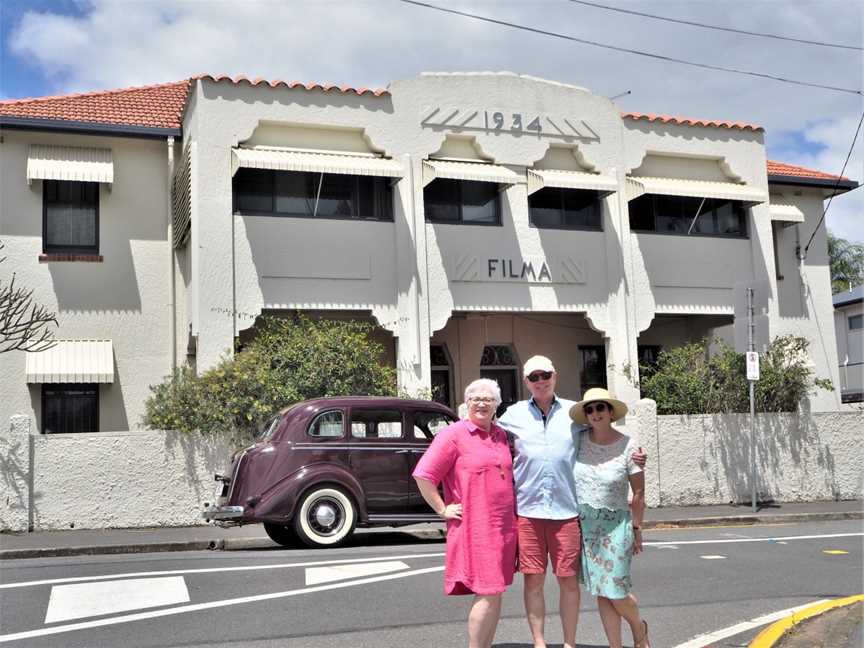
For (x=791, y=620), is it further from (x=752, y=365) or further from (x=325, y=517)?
(x=752, y=365)

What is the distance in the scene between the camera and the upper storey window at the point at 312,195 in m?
18.1

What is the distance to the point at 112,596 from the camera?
811cm

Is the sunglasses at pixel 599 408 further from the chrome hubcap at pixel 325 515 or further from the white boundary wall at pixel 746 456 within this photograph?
the white boundary wall at pixel 746 456

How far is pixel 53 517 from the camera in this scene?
1364 cm

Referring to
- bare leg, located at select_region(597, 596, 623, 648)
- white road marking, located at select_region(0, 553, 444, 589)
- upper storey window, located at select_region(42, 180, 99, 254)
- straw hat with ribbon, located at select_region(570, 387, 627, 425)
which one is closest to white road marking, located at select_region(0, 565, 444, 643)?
white road marking, located at select_region(0, 553, 444, 589)

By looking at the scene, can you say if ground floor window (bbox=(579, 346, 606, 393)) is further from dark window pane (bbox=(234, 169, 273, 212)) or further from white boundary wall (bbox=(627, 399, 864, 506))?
dark window pane (bbox=(234, 169, 273, 212))

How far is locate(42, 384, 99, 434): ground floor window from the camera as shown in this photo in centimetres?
1792

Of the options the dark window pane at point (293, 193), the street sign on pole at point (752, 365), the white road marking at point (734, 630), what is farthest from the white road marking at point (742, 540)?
the dark window pane at point (293, 193)

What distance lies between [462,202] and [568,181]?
7.31 feet

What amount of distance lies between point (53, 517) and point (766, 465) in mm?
12423

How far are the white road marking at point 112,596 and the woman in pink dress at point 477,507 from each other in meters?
3.49

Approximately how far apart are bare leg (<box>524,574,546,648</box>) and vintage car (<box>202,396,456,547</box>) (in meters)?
6.34

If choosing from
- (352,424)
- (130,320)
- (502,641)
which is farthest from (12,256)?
(502,641)

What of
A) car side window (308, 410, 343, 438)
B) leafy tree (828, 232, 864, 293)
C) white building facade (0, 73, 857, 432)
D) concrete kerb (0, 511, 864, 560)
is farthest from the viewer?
leafy tree (828, 232, 864, 293)
